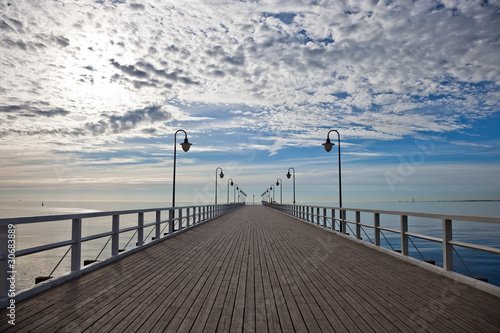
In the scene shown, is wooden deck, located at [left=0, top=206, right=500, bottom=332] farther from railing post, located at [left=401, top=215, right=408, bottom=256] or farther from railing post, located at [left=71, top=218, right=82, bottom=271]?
railing post, located at [left=401, top=215, right=408, bottom=256]

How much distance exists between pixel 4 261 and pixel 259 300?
3.35 metres

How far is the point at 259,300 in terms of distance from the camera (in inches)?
210

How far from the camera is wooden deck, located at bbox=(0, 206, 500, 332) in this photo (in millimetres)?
4238

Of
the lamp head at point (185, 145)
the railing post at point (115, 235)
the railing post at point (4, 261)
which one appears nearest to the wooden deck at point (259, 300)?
the railing post at point (4, 261)

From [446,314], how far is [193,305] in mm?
3210

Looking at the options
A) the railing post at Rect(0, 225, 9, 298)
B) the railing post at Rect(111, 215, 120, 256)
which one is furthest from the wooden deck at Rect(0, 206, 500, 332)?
the railing post at Rect(111, 215, 120, 256)

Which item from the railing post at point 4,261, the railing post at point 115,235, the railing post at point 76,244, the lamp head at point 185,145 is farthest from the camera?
the lamp head at point 185,145

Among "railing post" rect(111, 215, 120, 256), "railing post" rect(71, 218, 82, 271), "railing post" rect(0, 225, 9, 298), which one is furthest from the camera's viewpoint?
"railing post" rect(111, 215, 120, 256)

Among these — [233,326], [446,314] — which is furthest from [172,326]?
[446,314]

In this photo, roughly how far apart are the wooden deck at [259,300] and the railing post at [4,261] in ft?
0.87

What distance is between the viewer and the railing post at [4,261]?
15.3ft

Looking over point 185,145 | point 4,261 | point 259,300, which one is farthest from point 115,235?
point 185,145

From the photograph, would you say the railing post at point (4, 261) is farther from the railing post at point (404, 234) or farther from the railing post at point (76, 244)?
the railing post at point (404, 234)

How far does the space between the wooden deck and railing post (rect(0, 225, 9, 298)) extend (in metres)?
0.27
